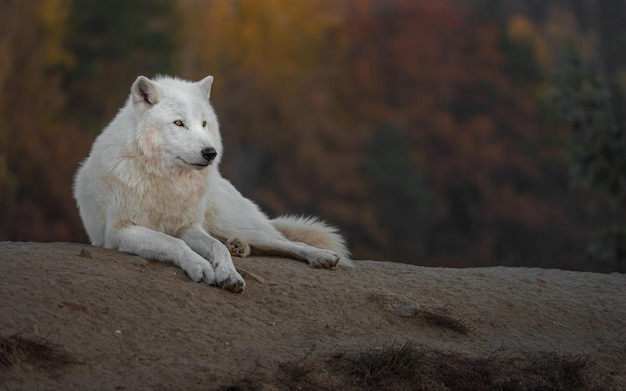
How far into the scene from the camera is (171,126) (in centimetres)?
607

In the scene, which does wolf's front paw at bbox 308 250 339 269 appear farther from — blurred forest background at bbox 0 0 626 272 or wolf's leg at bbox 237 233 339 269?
blurred forest background at bbox 0 0 626 272

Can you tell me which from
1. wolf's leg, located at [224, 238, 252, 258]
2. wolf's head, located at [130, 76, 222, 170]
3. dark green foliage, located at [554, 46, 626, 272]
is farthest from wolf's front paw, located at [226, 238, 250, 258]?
dark green foliage, located at [554, 46, 626, 272]

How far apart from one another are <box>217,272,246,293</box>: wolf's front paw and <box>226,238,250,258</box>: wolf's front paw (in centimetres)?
89

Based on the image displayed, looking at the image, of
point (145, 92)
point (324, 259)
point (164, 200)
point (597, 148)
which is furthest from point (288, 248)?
point (597, 148)

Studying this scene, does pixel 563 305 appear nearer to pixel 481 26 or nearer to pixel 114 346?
pixel 114 346

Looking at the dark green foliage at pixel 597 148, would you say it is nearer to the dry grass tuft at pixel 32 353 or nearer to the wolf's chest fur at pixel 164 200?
the wolf's chest fur at pixel 164 200

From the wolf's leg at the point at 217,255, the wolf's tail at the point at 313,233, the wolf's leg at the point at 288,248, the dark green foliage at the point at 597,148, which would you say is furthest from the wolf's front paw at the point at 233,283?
the dark green foliage at the point at 597,148

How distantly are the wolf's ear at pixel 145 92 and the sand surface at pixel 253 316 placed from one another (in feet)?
3.41

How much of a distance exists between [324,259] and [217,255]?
0.89 meters

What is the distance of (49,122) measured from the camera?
29.8m

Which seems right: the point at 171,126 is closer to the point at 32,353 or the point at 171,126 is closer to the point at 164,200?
the point at 164,200

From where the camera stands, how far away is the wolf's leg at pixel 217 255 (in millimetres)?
5656

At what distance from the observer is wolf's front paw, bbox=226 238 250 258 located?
6.59 meters

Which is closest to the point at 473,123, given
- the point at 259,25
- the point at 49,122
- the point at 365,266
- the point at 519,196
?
the point at 519,196
